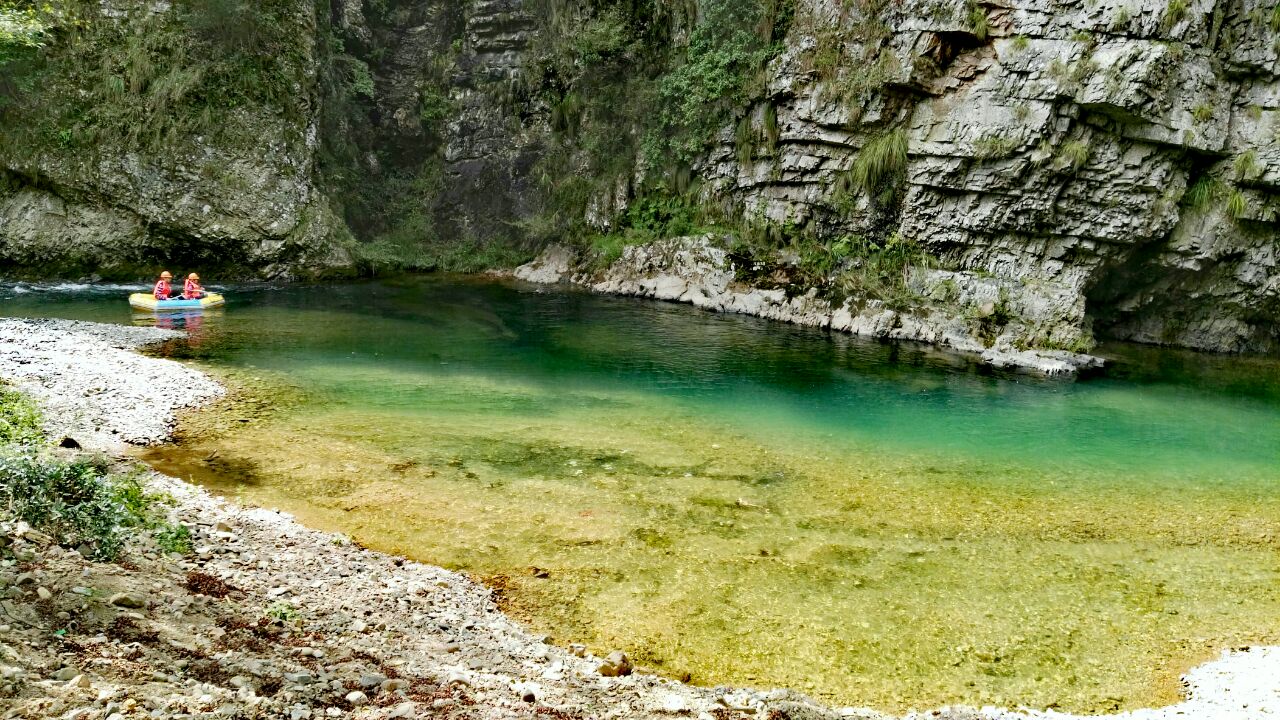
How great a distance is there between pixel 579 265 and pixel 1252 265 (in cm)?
2119

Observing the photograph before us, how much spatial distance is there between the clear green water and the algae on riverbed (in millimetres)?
35

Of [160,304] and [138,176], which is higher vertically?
[138,176]

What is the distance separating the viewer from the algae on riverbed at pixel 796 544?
5992mm

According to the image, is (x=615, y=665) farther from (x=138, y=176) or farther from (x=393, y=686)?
(x=138, y=176)

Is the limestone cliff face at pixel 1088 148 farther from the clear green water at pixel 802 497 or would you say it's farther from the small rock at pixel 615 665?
the small rock at pixel 615 665

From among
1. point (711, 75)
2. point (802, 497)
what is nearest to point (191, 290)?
point (711, 75)

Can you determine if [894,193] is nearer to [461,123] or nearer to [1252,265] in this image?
[1252,265]

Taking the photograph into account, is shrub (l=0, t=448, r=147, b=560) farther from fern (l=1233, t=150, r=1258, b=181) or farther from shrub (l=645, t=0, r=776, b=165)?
fern (l=1233, t=150, r=1258, b=181)

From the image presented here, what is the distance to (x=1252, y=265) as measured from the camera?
63.9 feet

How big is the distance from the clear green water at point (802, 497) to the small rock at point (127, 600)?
8.89 feet

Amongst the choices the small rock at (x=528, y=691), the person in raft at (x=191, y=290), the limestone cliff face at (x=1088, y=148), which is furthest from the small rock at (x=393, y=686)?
the limestone cliff face at (x=1088, y=148)

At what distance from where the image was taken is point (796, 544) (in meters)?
7.84

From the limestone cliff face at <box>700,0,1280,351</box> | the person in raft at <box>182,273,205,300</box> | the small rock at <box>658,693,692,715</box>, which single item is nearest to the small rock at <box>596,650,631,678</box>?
the small rock at <box>658,693,692,715</box>

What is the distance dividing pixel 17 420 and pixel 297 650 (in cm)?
594
